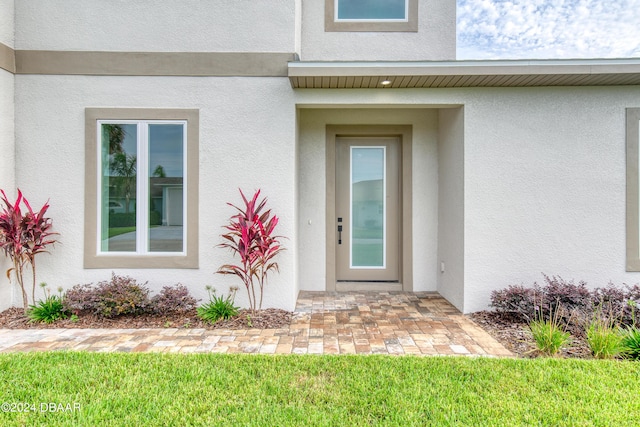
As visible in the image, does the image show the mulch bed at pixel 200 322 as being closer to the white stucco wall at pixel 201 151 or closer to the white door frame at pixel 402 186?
the white stucco wall at pixel 201 151

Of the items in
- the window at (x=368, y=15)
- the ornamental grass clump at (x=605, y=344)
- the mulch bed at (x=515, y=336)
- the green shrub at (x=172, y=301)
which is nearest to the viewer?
the ornamental grass clump at (x=605, y=344)

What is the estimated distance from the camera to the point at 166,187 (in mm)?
5613

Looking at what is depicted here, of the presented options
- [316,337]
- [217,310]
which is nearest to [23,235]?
[217,310]

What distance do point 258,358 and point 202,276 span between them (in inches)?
85.1

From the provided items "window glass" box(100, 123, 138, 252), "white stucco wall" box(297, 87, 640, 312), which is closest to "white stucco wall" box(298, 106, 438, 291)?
"white stucco wall" box(297, 87, 640, 312)

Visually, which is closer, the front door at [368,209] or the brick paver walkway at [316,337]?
the brick paver walkway at [316,337]

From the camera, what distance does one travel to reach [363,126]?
701cm

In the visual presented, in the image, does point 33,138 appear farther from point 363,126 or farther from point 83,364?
point 363,126

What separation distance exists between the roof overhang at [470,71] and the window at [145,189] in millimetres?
2031

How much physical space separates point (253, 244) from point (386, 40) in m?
4.45

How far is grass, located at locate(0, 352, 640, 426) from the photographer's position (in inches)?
111

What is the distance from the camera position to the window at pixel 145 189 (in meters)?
5.53

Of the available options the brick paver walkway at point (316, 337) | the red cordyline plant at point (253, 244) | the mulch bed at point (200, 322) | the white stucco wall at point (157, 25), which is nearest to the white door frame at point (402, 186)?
the brick paver walkway at point (316, 337)

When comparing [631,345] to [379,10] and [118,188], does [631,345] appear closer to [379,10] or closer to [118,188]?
[379,10]
